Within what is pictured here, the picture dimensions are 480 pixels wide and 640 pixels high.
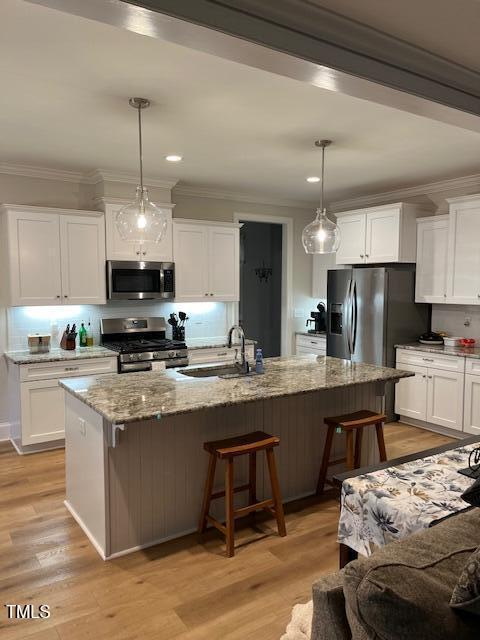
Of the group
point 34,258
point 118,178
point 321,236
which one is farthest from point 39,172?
point 321,236

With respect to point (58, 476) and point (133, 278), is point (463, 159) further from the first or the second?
point (58, 476)

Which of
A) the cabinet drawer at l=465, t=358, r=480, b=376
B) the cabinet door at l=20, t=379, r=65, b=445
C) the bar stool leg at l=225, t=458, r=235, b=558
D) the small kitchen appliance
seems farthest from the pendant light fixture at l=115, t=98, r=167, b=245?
the small kitchen appliance

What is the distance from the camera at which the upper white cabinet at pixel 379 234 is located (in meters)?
5.20

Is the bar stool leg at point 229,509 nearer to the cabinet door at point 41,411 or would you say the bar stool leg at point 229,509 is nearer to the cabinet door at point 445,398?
the cabinet door at point 41,411

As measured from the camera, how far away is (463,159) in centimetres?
423

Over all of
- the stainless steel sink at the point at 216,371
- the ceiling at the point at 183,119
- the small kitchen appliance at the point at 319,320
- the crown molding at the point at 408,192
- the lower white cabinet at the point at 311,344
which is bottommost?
the lower white cabinet at the point at 311,344

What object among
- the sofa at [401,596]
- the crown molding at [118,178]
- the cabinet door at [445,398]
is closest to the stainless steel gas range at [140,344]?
the crown molding at [118,178]

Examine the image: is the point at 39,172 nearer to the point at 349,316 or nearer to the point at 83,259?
the point at 83,259

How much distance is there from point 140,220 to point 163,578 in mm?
2001

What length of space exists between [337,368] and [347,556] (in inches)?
70.2

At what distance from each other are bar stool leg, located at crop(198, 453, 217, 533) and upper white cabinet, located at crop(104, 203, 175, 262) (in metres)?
2.50

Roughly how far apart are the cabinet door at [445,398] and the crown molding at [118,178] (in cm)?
337

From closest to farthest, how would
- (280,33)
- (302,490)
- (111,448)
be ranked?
(280,33), (111,448), (302,490)

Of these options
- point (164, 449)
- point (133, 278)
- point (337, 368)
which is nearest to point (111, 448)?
point (164, 449)
